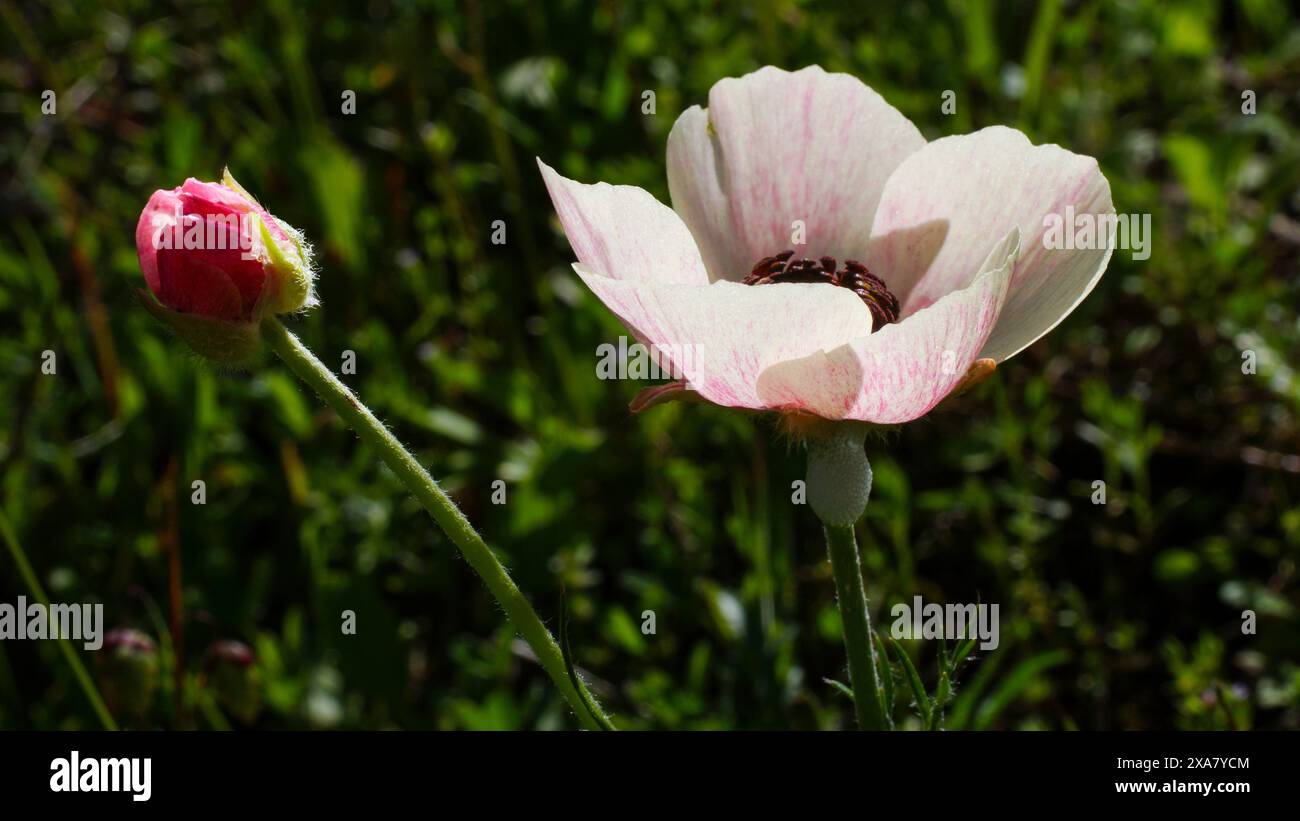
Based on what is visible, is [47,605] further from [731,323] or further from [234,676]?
[731,323]

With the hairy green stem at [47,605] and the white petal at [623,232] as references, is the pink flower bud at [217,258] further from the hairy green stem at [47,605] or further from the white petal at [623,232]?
the hairy green stem at [47,605]

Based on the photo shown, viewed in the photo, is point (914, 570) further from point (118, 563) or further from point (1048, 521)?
point (118, 563)

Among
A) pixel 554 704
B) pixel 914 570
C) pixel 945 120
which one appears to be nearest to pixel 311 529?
pixel 554 704

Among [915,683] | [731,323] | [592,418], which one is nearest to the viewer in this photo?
[731,323]

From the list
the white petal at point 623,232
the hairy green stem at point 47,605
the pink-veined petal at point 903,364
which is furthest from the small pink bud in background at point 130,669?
the pink-veined petal at point 903,364

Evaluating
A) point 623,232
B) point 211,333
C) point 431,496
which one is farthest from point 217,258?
point 623,232

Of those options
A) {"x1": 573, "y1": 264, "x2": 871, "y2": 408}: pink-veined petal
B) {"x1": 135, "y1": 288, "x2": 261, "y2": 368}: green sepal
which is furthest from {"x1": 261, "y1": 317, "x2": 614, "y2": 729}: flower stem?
{"x1": 573, "y1": 264, "x2": 871, "y2": 408}: pink-veined petal
